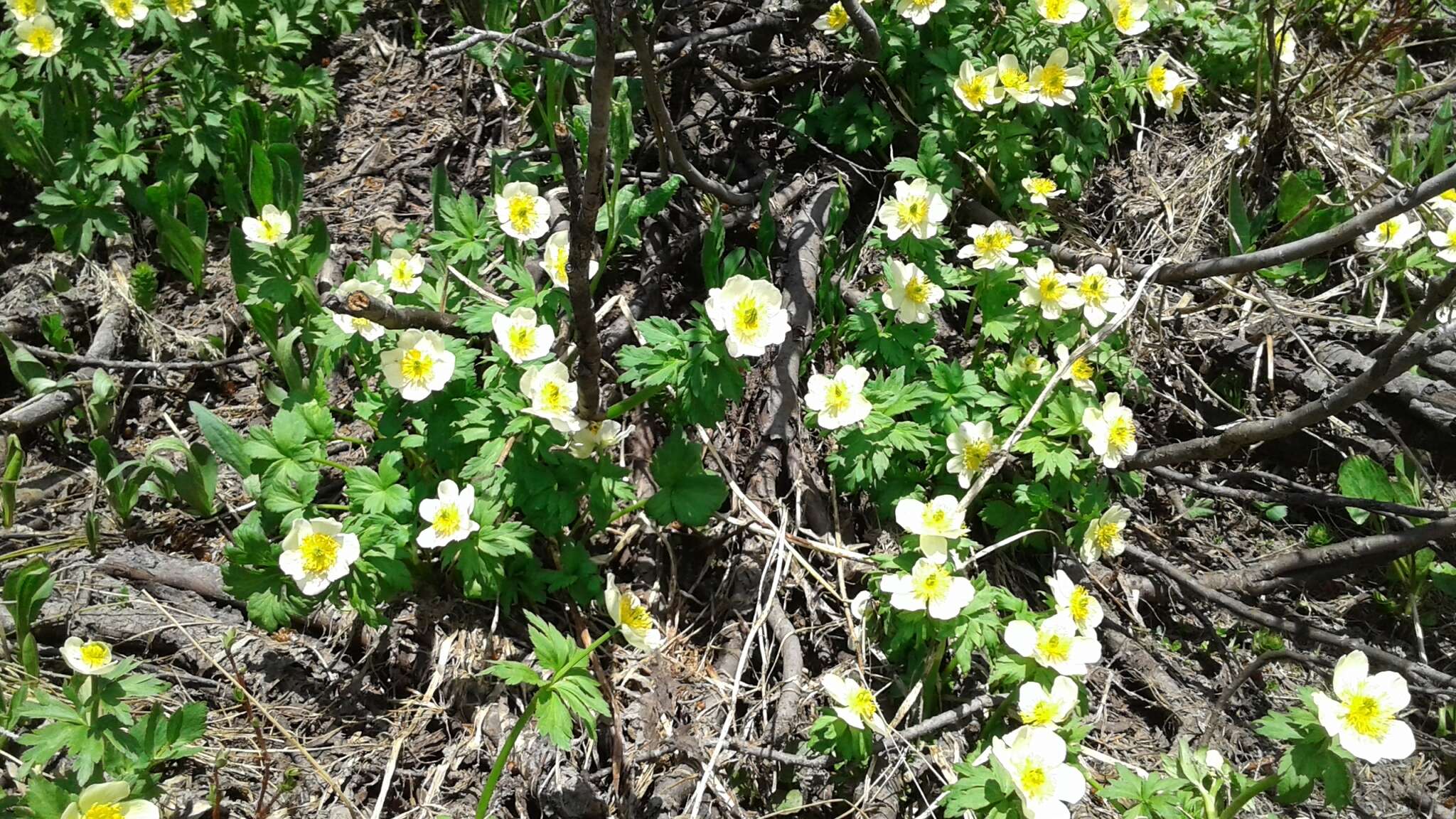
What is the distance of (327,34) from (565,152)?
8.48 ft

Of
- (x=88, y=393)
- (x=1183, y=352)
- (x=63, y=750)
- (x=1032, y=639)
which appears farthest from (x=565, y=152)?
(x=1183, y=352)

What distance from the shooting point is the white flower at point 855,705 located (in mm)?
2254

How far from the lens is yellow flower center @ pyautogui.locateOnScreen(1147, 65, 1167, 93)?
11.3 feet

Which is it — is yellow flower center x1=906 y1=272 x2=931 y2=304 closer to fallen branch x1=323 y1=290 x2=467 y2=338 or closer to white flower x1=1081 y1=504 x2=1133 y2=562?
white flower x1=1081 y1=504 x2=1133 y2=562

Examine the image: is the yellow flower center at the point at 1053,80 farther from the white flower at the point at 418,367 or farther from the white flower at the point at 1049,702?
the white flower at the point at 418,367

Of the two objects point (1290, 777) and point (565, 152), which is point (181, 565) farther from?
point (1290, 777)

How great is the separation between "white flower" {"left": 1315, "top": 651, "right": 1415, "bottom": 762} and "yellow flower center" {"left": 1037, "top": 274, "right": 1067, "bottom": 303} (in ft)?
3.90

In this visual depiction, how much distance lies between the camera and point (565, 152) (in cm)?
189

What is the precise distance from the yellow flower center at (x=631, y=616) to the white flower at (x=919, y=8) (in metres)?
2.08

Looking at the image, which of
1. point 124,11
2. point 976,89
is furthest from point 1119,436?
point 124,11

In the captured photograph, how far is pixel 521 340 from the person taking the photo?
2.38 meters

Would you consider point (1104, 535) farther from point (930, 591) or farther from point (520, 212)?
point (520, 212)

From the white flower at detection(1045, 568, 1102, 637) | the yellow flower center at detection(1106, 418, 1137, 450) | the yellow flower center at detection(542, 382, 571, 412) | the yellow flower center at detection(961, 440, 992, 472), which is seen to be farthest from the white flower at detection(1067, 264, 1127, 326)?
the yellow flower center at detection(542, 382, 571, 412)

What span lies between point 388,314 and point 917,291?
1432mm
